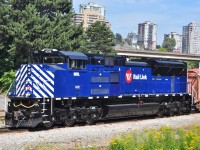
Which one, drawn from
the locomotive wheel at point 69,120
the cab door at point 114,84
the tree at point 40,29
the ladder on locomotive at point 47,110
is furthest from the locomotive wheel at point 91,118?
the tree at point 40,29

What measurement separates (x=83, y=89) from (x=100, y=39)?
152 ft

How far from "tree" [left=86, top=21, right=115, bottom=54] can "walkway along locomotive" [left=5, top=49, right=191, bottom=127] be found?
39014mm

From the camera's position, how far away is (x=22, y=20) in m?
38.2

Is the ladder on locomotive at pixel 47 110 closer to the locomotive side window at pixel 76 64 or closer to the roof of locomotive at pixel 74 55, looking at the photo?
the locomotive side window at pixel 76 64

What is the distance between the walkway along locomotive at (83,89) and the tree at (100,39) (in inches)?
1536

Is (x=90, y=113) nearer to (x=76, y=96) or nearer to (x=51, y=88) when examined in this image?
(x=76, y=96)

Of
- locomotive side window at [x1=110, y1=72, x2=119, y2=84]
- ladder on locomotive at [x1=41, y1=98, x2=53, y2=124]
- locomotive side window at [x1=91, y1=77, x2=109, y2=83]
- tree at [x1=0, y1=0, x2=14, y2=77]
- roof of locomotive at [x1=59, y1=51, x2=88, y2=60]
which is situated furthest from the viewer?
tree at [x1=0, y1=0, x2=14, y2=77]

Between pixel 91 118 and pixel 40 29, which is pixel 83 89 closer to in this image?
pixel 91 118

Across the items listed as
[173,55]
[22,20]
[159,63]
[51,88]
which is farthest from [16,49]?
[173,55]

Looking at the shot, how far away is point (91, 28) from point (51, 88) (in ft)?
168

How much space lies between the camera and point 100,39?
212 feet

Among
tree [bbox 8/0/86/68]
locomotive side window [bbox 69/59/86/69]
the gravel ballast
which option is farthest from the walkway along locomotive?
tree [bbox 8/0/86/68]

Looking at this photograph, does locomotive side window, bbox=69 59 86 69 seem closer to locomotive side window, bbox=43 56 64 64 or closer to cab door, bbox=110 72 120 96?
locomotive side window, bbox=43 56 64 64

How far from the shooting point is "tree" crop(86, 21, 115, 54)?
207ft
